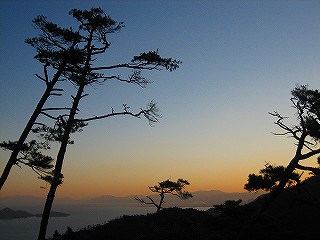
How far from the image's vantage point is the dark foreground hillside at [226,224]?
40.5 ft

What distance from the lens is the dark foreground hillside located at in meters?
12.3

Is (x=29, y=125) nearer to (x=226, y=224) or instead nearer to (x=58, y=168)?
(x=58, y=168)

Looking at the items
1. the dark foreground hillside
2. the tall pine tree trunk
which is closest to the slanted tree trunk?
the tall pine tree trunk

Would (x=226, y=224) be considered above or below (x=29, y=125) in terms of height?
below

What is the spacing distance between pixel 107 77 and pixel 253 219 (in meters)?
8.82

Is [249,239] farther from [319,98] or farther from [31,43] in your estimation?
[31,43]

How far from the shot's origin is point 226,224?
14695 millimetres

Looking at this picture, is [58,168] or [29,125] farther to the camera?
[58,168]

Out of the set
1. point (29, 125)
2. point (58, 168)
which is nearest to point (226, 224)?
point (58, 168)

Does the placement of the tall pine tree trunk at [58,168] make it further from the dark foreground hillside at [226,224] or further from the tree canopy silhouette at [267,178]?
the tree canopy silhouette at [267,178]

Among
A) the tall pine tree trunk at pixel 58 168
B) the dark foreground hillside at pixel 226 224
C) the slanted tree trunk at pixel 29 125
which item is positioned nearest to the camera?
the slanted tree trunk at pixel 29 125

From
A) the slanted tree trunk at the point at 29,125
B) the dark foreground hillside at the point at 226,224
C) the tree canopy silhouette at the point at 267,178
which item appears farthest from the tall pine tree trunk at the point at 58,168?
the tree canopy silhouette at the point at 267,178

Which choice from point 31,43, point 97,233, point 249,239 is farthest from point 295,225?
→ point 31,43

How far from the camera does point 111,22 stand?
1274cm
